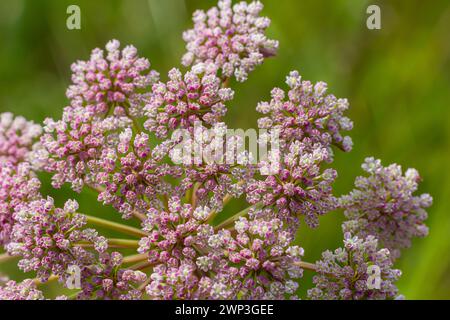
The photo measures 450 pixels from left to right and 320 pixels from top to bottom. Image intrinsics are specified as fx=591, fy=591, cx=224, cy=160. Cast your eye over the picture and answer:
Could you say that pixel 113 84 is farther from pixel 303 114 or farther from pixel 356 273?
pixel 356 273

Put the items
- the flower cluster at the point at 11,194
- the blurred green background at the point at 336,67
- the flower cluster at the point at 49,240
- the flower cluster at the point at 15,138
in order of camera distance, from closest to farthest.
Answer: the flower cluster at the point at 49,240 → the flower cluster at the point at 11,194 → the flower cluster at the point at 15,138 → the blurred green background at the point at 336,67

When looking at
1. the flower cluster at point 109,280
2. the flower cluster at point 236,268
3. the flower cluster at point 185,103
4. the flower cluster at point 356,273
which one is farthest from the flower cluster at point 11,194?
the flower cluster at point 356,273

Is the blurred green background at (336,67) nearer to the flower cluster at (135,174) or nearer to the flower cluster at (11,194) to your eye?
the flower cluster at (11,194)

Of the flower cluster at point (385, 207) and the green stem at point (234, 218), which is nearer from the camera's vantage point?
the green stem at point (234, 218)

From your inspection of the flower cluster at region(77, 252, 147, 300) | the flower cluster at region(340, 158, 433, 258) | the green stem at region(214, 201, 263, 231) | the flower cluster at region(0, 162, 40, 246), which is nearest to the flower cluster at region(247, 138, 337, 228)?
the green stem at region(214, 201, 263, 231)

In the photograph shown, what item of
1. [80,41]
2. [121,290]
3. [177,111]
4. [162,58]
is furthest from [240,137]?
[80,41]
